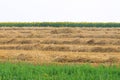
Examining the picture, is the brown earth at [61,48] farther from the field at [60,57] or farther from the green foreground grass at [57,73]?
the green foreground grass at [57,73]

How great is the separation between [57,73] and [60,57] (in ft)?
15.4

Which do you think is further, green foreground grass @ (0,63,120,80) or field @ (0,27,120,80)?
field @ (0,27,120,80)


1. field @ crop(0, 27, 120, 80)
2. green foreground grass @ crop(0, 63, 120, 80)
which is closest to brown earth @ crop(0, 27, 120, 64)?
field @ crop(0, 27, 120, 80)

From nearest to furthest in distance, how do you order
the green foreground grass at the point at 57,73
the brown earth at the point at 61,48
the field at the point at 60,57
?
the green foreground grass at the point at 57,73, the field at the point at 60,57, the brown earth at the point at 61,48

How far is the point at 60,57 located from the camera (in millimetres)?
16188

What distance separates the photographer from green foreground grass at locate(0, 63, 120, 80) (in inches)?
412

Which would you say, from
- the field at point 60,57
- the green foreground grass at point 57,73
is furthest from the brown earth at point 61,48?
the green foreground grass at point 57,73

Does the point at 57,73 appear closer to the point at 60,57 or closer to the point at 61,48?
the point at 60,57

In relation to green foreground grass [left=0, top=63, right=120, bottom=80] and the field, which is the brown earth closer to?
the field

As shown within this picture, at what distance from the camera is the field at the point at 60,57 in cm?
1102

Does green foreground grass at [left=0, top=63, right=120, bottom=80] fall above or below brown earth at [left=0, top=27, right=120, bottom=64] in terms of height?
above

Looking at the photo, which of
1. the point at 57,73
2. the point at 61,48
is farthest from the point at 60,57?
the point at 57,73

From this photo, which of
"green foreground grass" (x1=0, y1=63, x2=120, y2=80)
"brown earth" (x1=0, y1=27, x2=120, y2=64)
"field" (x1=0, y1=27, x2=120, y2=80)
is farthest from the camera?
"brown earth" (x1=0, y1=27, x2=120, y2=64)

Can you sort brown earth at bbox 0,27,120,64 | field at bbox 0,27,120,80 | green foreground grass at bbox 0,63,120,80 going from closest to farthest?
green foreground grass at bbox 0,63,120,80
field at bbox 0,27,120,80
brown earth at bbox 0,27,120,64
